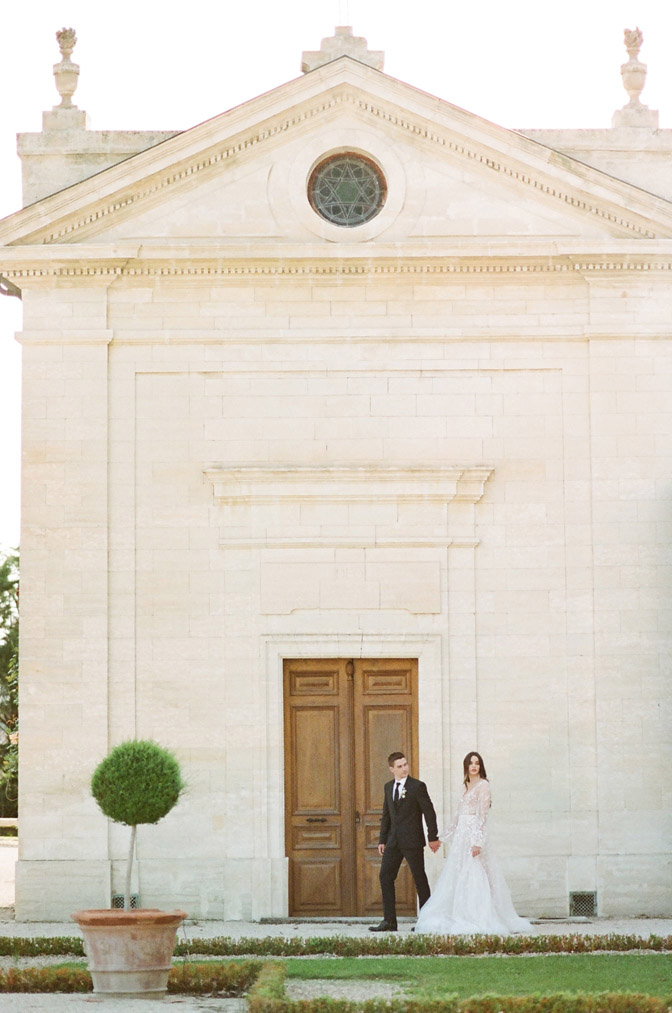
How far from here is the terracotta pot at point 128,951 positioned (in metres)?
12.9

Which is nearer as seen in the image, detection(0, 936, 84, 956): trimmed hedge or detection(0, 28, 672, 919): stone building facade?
detection(0, 936, 84, 956): trimmed hedge

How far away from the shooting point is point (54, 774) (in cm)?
1825

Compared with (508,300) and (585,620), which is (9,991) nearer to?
(585,620)

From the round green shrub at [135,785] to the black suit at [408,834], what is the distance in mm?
3893

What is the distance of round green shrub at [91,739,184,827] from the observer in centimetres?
1362

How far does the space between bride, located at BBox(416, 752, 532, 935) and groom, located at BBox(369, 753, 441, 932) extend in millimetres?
248

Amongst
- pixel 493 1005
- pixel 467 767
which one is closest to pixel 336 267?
pixel 467 767

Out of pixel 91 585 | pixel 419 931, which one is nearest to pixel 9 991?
pixel 419 931

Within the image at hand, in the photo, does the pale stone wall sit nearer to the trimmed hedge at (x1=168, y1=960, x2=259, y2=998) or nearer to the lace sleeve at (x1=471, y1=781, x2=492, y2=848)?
the lace sleeve at (x1=471, y1=781, x2=492, y2=848)

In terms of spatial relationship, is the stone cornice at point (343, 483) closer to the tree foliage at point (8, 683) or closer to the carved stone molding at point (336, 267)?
the carved stone molding at point (336, 267)

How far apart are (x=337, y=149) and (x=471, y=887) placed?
8172 millimetres

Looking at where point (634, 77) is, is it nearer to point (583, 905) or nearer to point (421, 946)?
point (583, 905)

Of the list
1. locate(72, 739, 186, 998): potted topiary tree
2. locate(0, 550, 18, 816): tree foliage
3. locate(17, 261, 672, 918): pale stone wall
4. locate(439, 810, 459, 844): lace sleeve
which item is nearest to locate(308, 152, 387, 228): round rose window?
locate(17, 261, 672, 918): pale stone wall

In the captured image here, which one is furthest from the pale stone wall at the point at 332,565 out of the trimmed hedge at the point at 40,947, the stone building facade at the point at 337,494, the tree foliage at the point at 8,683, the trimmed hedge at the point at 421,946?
the tree foliage at the point at 8,683
